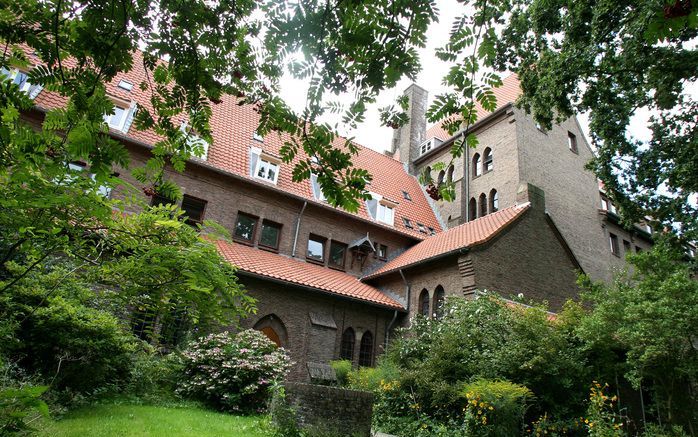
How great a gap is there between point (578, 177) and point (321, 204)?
15.0 metres

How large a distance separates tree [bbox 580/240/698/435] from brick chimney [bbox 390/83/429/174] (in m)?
18.2

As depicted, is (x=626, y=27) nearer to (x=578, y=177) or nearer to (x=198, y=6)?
(x=198, y=6)

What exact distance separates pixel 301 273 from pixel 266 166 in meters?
5.38

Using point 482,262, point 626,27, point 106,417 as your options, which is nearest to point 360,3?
point 106,417

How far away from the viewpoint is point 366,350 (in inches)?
688

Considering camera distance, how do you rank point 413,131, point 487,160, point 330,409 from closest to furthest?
point 330,409, point 487,160, point 413,131

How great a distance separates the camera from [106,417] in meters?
8.07

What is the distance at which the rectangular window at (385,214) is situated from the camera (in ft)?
70.6

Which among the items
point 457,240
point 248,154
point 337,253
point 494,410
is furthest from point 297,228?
point 494,410

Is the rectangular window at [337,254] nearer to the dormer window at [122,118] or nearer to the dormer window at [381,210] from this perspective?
the dormer window at [381,210]

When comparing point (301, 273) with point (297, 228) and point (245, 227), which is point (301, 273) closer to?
point (297, 228)

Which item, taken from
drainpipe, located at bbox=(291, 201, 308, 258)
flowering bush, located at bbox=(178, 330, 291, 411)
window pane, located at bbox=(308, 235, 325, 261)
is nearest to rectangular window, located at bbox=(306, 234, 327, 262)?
window pane, located at bbox=(308, 235, 325, 261)

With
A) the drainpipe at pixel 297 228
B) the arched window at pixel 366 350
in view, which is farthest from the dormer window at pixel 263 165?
the arched window at pixel 366 350

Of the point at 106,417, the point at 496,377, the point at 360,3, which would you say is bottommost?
the point at 106,417
